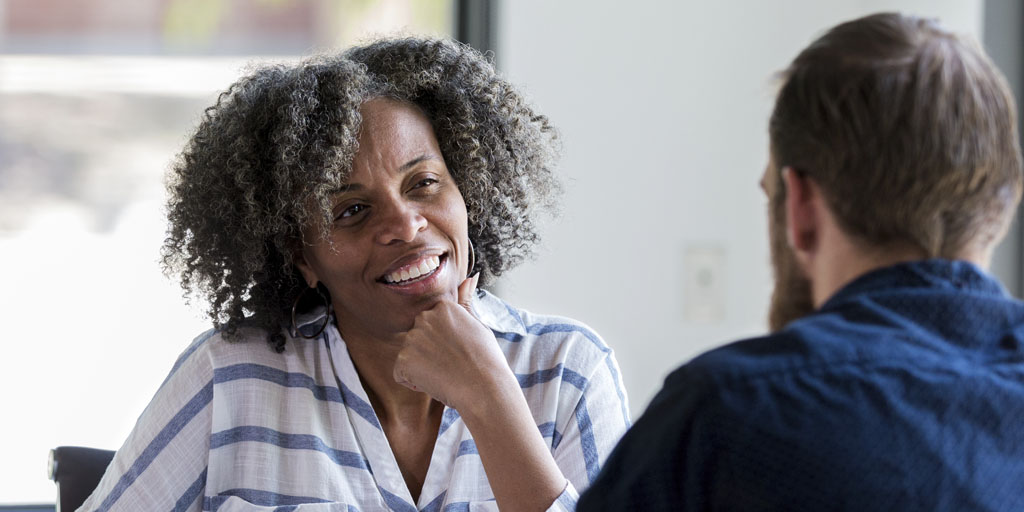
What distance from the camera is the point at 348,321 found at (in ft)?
5.38

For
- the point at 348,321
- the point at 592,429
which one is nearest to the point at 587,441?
the point at 592,429

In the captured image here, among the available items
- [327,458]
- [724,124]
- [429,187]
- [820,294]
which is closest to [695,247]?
[724,124]

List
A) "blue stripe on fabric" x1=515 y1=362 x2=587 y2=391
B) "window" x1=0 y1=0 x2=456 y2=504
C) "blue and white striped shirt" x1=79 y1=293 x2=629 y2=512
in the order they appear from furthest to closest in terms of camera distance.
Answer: "window" x1=0 y1=0 x2=456 y2=504, "blue stripe on fabric" x1=515 y1=362 x2=587 y2=391, "blue and white striped shirt" x1=79 y1=293 x2=629 y2=512

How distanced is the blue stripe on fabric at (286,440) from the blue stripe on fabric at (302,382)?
63mm

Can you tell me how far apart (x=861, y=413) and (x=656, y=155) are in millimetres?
1814

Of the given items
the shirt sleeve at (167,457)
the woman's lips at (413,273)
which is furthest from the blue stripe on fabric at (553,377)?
the shirt sleeve at (167,457)

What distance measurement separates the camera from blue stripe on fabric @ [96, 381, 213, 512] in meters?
1.49

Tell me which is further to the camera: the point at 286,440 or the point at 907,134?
the point at 286,440

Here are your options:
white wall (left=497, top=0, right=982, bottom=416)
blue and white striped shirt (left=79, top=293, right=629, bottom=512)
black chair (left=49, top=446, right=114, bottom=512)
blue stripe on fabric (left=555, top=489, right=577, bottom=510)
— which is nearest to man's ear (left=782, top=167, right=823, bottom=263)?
blue stripe on fabric (left=555, top=489, right=577, bottom=510)

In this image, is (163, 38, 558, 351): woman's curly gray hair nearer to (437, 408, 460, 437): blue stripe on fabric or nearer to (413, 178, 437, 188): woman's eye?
(413, 178, 437, 188): woman's eye

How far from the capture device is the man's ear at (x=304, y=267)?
1629mm

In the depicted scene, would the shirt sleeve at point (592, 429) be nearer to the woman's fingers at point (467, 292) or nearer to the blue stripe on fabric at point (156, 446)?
the woman's fingers at point (467, 292)

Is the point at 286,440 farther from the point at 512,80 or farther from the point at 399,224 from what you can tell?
the point at 512,80

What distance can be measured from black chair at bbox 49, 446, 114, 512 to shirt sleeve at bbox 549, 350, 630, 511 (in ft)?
2.41
